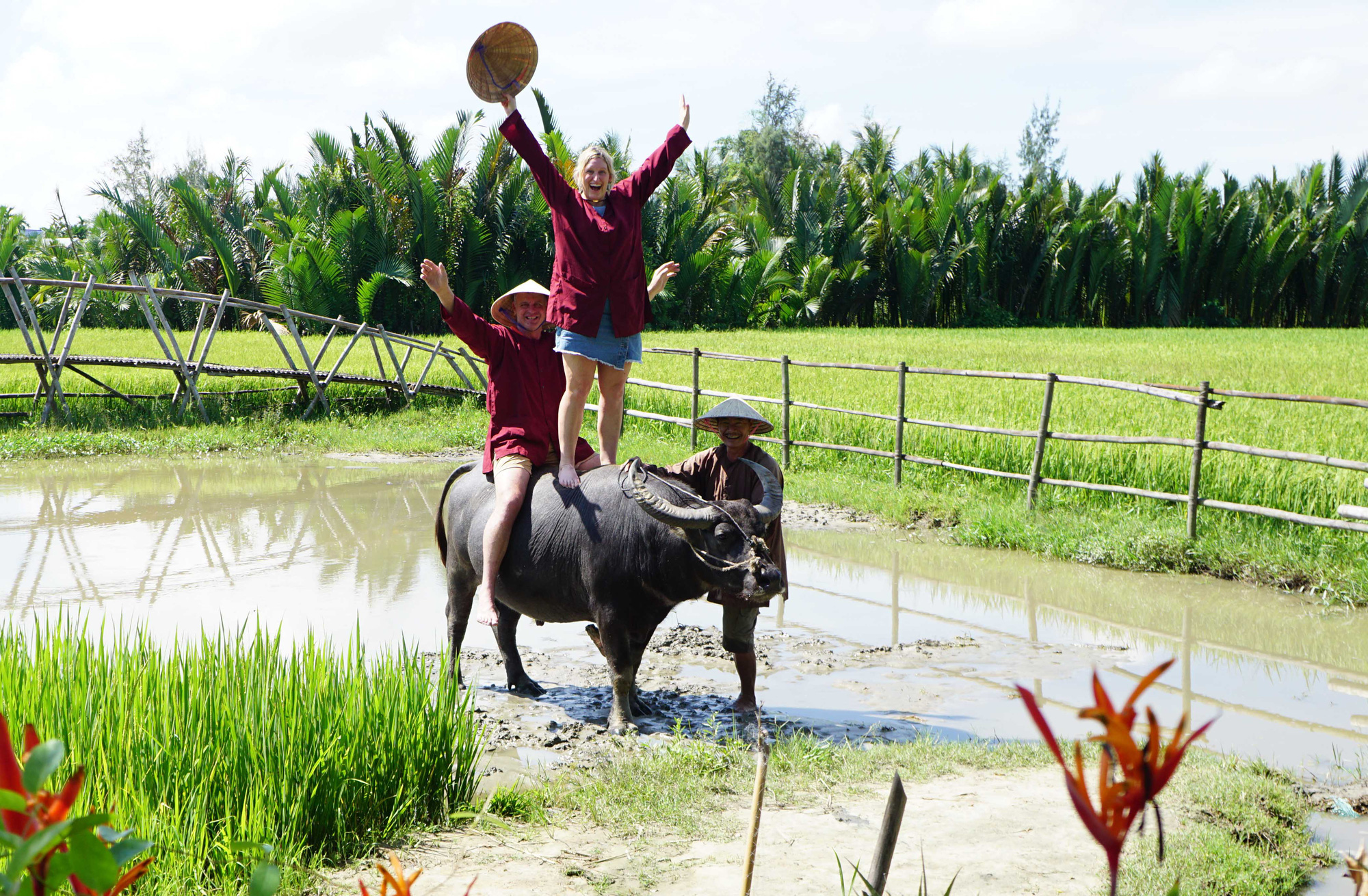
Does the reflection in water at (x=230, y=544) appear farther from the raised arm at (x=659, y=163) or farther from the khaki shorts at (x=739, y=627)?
the raised arm at (x=659, y=163)

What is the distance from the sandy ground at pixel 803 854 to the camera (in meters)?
A: 3.14

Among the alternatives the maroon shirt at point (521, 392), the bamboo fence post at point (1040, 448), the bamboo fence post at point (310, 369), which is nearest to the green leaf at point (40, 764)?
the maroon shirt at point (521, 392)

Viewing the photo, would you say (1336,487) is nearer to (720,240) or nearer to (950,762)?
(950,762)

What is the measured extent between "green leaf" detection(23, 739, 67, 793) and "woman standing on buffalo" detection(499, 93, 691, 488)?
3811 mm

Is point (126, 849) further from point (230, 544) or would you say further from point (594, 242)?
point (230, 544)

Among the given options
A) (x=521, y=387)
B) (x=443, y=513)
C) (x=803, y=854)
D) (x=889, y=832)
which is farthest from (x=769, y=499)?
(x=889, y=832)

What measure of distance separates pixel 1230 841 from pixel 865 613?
3.19 metres

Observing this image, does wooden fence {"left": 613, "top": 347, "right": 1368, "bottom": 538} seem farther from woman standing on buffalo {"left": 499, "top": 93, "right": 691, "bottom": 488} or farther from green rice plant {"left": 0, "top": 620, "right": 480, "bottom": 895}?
green rice plant {"left": 0, "top": 620, "right": 480, "bottom": 895}

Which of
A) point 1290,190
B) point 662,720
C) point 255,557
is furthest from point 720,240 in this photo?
point 662,720

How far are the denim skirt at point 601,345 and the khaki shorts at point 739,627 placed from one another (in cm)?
104

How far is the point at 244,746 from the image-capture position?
312 centimetres

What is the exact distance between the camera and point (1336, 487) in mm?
7535

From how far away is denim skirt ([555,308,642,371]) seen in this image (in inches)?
177

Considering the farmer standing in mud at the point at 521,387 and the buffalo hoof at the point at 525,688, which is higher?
the farmer standing in mud at the point at 521,387
